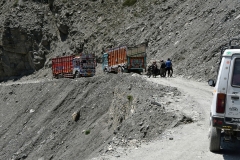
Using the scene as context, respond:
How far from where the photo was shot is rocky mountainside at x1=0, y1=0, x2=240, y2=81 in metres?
33.2

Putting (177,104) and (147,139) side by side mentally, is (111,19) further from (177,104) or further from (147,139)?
(147,139)

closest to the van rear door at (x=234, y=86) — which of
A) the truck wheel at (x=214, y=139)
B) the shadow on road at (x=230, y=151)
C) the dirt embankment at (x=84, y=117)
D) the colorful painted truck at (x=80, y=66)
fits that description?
the truck wheel at (x=214, y=139)

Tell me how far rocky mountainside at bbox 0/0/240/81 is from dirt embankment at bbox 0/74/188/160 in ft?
24.4

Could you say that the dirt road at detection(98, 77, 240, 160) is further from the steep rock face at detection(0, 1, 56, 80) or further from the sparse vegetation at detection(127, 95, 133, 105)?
the steep rock face at detection(0, 1, 56, 80)

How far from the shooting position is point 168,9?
48.3 m

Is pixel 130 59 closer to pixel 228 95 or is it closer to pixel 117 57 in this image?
pixel 117 57

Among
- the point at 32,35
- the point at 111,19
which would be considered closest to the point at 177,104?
the point at 111,19

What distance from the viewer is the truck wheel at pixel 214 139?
30.5 ft

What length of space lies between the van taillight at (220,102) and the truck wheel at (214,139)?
63cm

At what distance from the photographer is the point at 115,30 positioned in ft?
178

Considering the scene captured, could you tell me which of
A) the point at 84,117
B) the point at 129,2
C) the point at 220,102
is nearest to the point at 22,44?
the point at 129,2

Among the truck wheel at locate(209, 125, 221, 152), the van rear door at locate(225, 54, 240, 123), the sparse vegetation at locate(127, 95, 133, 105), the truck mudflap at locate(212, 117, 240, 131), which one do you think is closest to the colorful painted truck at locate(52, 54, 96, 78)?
the sparse vegetation at locate(127, 95, 133, 105)

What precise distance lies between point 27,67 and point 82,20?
12.5 metres

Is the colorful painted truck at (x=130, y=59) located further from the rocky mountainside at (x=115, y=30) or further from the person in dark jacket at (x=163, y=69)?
the person in dark jacket at (x=163, y=69)
